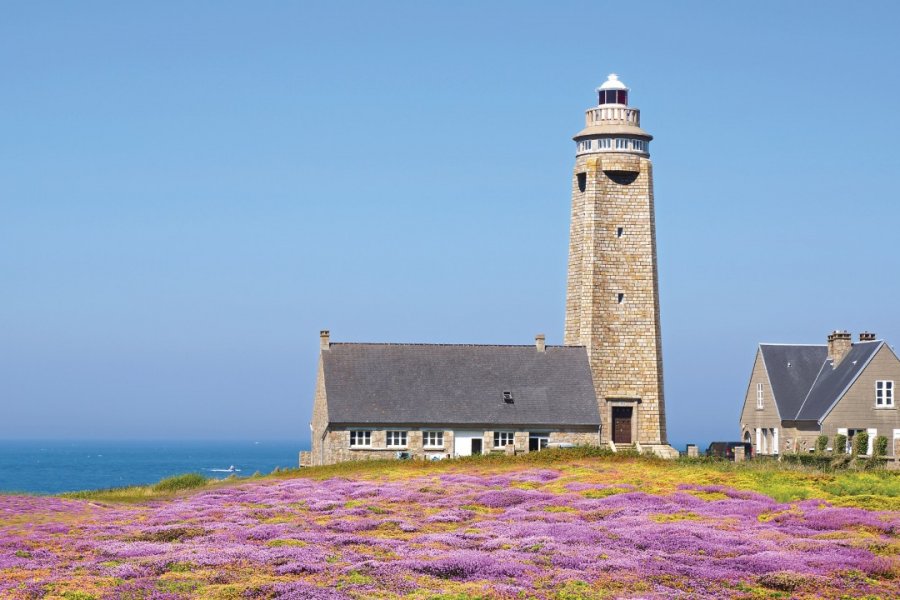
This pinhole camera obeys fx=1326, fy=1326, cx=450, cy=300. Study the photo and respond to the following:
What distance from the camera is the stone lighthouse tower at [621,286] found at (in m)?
65.9

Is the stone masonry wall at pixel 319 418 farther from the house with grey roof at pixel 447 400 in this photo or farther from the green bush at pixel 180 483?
the green bush at pixel 180 483

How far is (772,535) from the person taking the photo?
29531 millimetres

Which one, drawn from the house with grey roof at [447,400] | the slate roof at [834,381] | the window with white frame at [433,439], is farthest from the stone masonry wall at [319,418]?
the slate roof at [834,381]

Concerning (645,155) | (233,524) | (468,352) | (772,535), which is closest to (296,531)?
(233,524)

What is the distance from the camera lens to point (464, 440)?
203 ft

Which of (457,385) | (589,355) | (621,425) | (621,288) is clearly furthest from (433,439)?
(621,288)

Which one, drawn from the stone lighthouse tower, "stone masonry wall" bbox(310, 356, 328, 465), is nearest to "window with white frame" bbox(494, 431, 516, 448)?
the stone lighthouse tower

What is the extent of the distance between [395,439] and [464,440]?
325cm

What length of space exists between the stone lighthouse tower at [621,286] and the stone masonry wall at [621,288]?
0.16 ft

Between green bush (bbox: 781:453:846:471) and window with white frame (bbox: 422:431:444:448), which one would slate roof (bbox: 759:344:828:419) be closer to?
green bush (bbox: 781:453:846:471)

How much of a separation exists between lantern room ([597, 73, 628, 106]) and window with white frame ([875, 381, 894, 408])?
18.7 m

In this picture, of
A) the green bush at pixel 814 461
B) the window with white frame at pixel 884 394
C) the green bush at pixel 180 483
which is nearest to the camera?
the green bush at pixel 814 461

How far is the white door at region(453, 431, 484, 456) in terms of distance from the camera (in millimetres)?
61906

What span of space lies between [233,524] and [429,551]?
24.4 feet
